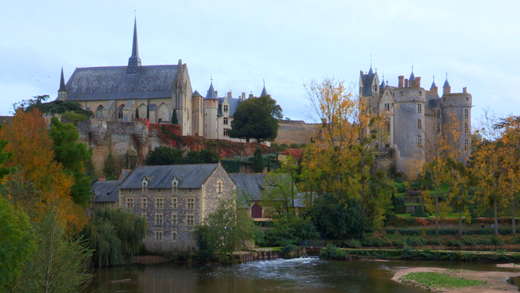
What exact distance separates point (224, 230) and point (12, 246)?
18.7 meters

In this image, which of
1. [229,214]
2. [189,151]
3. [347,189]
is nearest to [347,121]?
[347,189]

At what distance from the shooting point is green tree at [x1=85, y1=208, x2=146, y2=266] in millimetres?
32125

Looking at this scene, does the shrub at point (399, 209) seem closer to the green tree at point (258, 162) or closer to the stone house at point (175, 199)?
the green tree at point (258, 162)

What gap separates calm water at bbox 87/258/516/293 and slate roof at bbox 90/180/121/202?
8265mm

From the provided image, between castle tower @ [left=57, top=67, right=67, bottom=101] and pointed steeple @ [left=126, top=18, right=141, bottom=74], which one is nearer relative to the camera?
castle tower @ [left=57, top=67, right=67, bottom=101]

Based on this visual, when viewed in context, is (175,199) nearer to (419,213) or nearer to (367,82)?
(419,213)

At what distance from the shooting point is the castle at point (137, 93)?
66125mm

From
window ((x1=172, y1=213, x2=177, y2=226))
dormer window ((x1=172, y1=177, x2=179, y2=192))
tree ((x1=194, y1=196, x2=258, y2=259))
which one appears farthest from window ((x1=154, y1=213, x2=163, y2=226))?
tree ((x1=194, y1=196, x2=258, y2=259))

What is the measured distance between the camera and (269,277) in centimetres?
2906

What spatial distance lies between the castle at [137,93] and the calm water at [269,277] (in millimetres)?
33627

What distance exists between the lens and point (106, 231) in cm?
3238

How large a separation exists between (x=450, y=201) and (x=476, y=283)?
14.4m

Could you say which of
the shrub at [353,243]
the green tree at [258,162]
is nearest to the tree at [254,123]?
the green tree at [258,162]

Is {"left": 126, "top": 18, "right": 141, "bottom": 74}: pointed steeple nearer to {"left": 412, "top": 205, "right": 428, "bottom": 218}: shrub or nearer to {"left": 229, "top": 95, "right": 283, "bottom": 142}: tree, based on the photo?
{"left": 229, "top": 95, "right": 283, "bottom": 142}: tree
